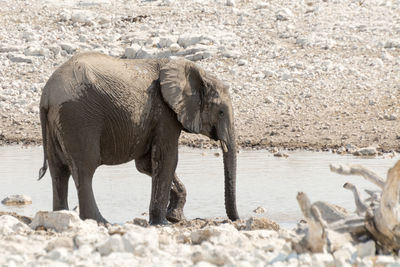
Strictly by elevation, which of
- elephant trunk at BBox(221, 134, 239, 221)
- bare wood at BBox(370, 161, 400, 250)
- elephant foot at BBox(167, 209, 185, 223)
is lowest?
elephant foot at BBox(167, 209, 185, 223)

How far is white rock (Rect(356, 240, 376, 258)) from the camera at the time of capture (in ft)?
22.4

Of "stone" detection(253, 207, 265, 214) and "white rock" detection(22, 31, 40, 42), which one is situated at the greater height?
"stone" detection(253, 207, 265, 214)

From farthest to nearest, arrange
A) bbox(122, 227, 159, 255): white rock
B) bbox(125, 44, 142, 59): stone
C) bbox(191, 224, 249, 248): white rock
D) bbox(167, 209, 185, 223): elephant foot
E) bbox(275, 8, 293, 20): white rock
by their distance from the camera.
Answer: bbox(275, 8, 293, 20): white rock < bbox(125, 44, 142, 59): stone < bbox(167, 209, 185, 223): elephant foot < bbox(191, 224, 249, 248): white rock < bbox(122, 227, 159, 255): white rock

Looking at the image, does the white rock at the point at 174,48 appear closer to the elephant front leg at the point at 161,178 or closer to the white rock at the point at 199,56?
the white rock at the point at 199,56

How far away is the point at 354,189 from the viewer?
766 centimetres

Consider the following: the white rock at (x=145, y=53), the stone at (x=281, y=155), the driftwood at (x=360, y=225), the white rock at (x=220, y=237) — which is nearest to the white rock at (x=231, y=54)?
the white rock at (x=145, y=53)

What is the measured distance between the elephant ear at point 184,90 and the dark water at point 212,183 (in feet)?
4.34

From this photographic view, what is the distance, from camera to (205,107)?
34.9 feet

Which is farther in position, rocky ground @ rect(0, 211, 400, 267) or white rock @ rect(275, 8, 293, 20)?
white rock @ rect(275, 8, 293, 20)

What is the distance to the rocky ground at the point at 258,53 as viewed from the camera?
18.6m

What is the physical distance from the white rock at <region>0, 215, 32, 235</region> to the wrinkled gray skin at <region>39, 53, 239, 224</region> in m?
1.57

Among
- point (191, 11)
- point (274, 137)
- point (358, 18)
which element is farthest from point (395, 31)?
point (274, 137)

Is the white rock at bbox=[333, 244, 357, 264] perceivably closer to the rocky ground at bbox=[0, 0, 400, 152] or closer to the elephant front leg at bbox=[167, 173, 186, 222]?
the elephant front leg at bbox=[167, 173, 186, 222]

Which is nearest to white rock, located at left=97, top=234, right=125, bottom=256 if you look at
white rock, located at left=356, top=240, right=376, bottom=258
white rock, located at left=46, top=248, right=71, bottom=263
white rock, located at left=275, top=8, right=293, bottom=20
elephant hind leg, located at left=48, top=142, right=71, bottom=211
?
white rock, located at left=46, top=248, right=71, bottom=263
